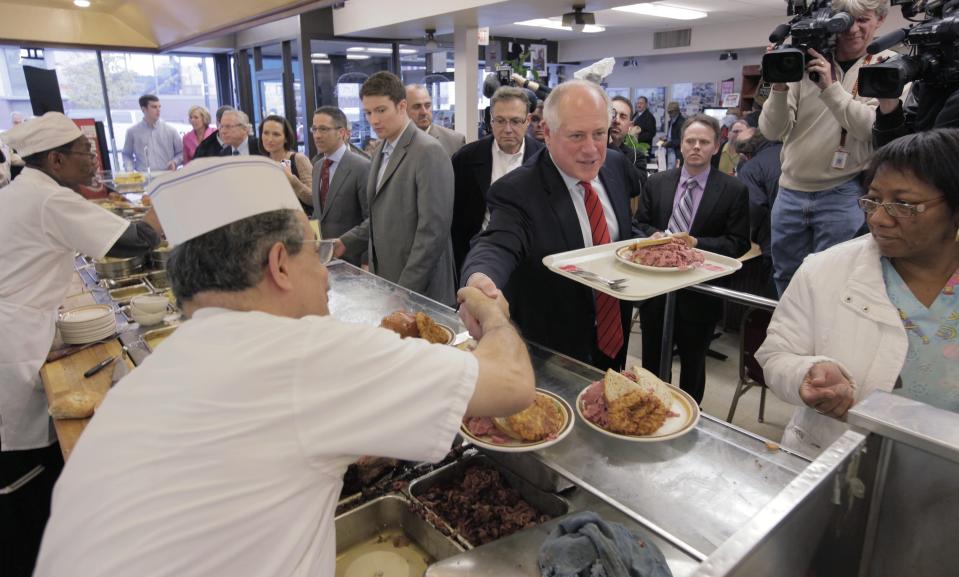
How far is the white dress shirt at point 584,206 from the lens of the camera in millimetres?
2270

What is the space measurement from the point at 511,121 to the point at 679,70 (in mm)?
11548

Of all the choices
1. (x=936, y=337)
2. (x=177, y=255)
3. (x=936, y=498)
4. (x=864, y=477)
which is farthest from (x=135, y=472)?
(x=936, y=337)

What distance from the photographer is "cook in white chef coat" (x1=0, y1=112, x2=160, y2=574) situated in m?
2.48

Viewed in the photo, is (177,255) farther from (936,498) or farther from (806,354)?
(806,354)

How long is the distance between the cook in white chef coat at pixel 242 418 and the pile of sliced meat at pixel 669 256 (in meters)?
1.13

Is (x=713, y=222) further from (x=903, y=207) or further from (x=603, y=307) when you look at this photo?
(x=903, y=207)

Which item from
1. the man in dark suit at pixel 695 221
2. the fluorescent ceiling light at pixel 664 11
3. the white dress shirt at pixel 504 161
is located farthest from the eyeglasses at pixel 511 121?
the fluorescent ceiling light at pixel 664 11

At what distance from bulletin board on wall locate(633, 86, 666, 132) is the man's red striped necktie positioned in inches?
516

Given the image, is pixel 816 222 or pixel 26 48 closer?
pixel 816 222

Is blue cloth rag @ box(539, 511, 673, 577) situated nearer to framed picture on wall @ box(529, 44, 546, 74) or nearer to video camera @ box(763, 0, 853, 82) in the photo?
video camera @ box(763, 0, 853, 82)

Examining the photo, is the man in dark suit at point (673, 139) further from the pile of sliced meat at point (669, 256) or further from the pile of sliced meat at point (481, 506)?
the pile of sliced meat at point (481, 506)

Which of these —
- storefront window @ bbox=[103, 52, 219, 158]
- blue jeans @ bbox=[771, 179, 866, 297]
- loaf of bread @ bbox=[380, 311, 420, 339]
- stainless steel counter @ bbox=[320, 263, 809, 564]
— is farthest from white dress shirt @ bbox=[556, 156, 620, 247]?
storefront window @ bbox=[103, 52, 219, 158]

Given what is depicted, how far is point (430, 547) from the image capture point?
4.68 feet

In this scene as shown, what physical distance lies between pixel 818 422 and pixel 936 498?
0.68 m
